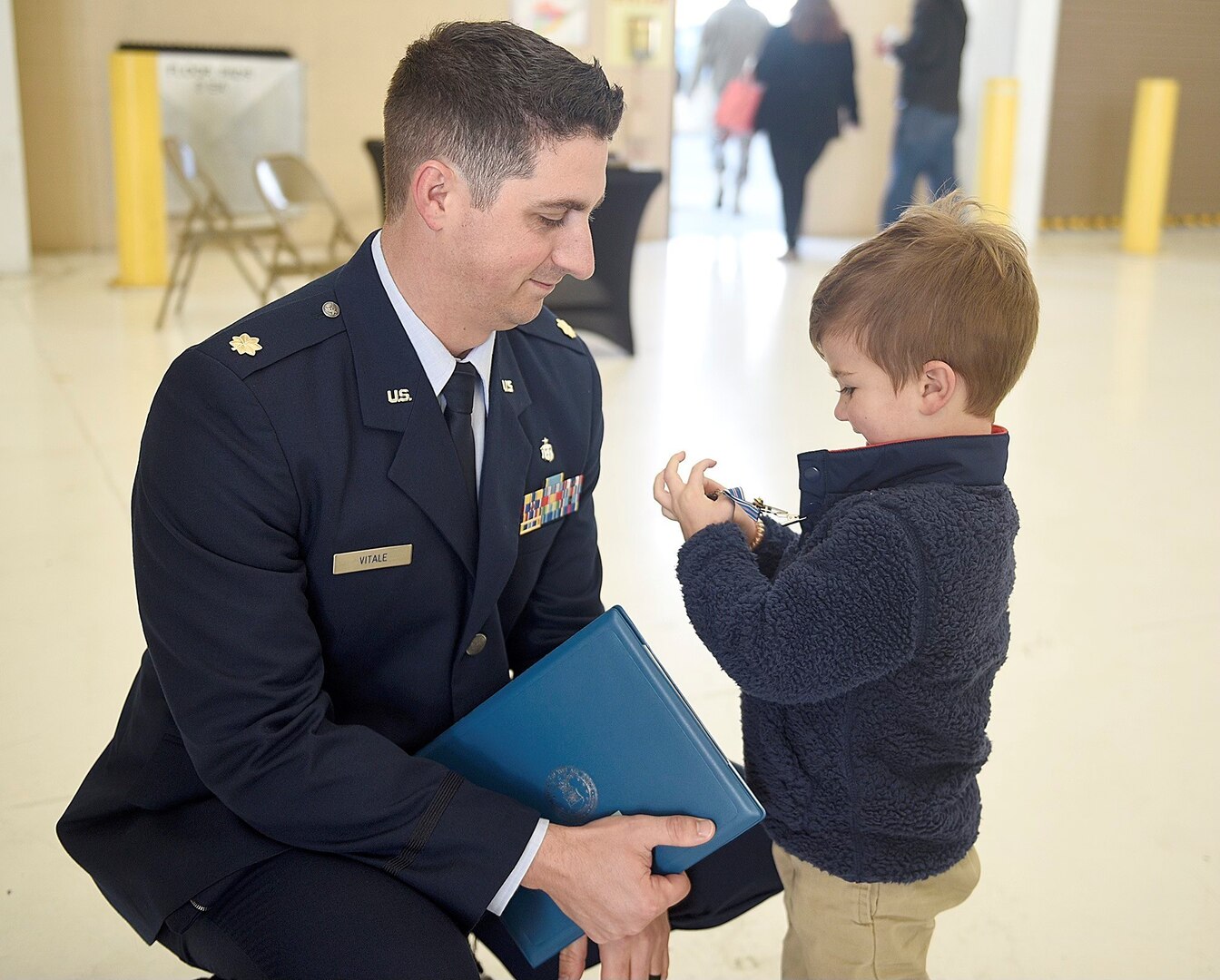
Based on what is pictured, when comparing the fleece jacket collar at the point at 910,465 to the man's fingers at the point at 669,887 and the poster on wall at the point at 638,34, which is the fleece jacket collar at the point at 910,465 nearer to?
the man's fingers at the point at 669,887

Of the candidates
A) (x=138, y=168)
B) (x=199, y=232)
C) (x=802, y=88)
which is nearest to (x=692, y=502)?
(x=199, y=232)

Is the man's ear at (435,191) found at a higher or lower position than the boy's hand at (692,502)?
higher

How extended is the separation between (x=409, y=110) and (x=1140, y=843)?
1.79m

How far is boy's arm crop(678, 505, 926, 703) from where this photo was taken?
1.29 metres

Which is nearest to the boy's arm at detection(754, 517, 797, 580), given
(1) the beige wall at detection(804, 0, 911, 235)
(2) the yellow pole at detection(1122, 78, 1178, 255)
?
(2) the yellow pole at detection(1122, 78, 1178, 255)

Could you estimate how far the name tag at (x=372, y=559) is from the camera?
54.9 inches

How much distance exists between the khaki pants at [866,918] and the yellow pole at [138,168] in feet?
22.7

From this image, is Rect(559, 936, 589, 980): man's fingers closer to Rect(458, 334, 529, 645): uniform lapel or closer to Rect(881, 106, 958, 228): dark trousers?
Rect(458, 334, 529, 645): uniform lapel

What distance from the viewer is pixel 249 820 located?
4.43 feet

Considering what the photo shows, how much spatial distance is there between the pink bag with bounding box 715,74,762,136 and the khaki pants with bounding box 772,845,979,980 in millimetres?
10926

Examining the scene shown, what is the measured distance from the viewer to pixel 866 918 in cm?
148

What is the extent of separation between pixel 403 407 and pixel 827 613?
20.9 inches

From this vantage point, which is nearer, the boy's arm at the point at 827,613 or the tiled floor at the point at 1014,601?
the boy's arm at the point at 827,613

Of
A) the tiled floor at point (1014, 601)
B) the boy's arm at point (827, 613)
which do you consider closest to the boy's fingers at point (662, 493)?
the boy's arm at point (827, 613)
